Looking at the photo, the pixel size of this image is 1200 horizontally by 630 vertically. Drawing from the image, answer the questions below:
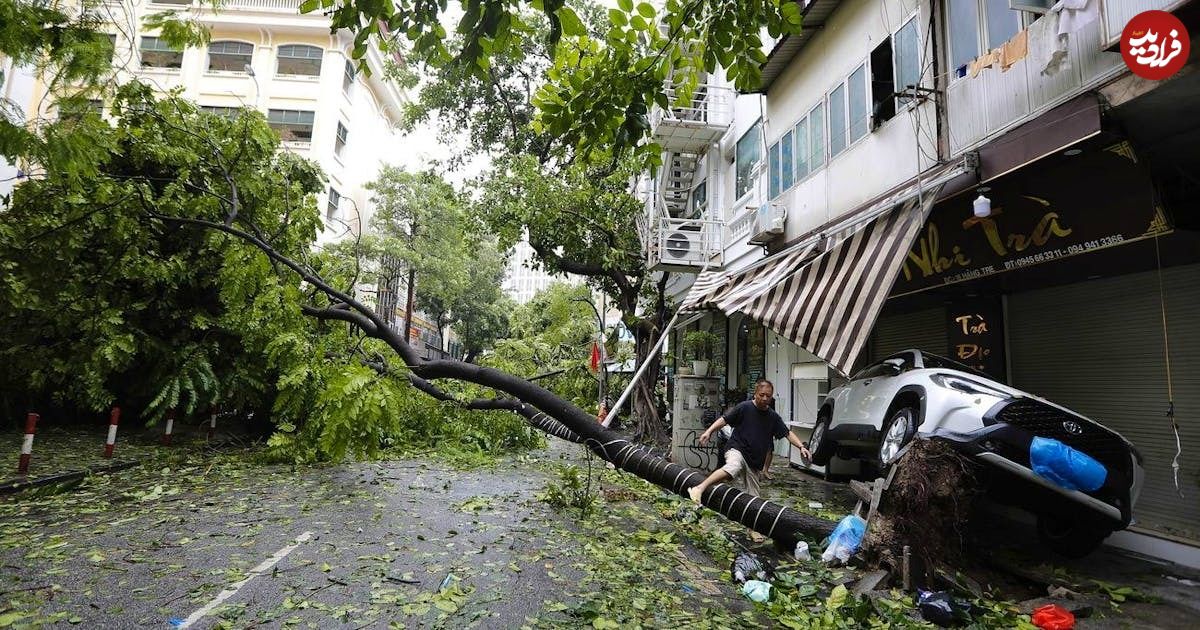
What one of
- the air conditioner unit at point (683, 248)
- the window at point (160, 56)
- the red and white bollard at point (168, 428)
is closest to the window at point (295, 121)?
the window at point (160, 56)

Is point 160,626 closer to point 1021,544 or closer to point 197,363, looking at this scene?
point 1021,544

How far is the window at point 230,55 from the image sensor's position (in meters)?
27.1

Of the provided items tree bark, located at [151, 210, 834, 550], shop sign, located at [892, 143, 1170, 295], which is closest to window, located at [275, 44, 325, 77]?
tree bark, located at [151, 210, 834, 550]

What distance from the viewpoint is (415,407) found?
1169 cm

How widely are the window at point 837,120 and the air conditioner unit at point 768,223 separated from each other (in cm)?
164

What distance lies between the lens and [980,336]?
7.83 meters

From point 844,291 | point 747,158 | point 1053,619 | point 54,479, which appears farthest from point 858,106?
point 54,479

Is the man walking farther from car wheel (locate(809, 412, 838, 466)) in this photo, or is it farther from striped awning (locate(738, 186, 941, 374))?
car wheel (locate(809, 412, 838, 466))

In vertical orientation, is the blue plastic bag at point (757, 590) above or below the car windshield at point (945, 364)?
below

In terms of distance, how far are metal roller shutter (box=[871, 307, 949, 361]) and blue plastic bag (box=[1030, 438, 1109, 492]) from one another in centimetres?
341

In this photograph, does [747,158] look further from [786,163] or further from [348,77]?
[348,77]

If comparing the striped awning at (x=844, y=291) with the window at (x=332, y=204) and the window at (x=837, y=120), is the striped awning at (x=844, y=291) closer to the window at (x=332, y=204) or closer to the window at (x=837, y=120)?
the window at (x=837, y=120)

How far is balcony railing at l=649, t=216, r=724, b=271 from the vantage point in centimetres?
1473

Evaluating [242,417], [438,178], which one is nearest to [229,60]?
[438,178]
